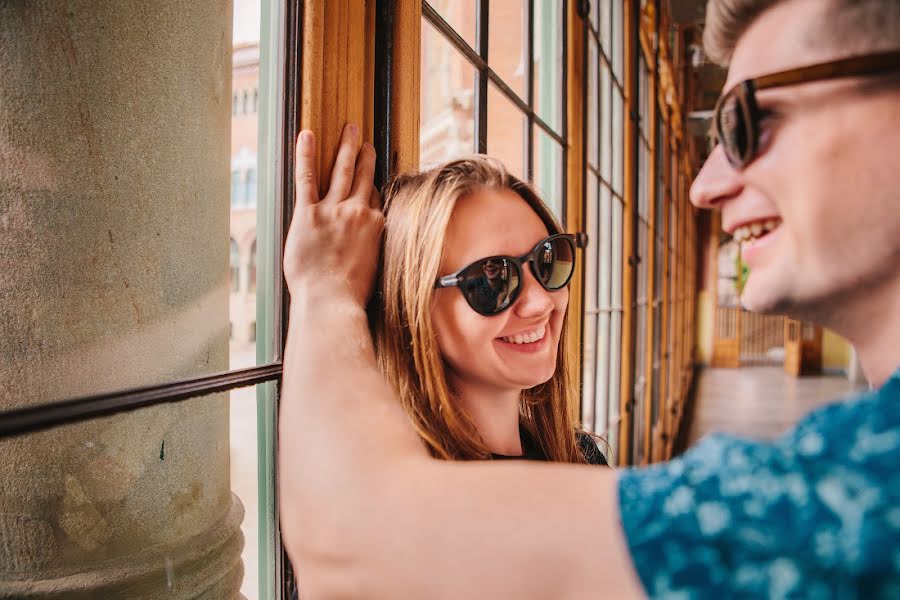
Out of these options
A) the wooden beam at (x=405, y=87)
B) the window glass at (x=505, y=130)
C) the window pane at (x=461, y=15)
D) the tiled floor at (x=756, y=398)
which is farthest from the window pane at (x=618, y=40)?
the tiled floor at (x=756, y=398)

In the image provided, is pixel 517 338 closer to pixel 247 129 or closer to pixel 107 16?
pixel 247 129

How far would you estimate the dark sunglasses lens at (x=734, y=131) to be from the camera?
0.62m

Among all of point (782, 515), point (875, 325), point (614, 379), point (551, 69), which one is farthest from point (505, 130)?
point (614, 379)

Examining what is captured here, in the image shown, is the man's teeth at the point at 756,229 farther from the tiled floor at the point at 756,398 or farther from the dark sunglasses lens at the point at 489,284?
the tiled floor at the point at 756,398

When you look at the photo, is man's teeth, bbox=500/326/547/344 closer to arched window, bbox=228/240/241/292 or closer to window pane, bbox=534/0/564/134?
arched window, bbox=228/240/241/292

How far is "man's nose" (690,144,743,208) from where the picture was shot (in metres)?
0.69

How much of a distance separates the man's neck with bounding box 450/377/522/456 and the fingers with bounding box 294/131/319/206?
1.25 feet

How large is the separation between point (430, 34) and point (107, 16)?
2.34 feet

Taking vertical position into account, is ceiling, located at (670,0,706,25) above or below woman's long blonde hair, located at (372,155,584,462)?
above

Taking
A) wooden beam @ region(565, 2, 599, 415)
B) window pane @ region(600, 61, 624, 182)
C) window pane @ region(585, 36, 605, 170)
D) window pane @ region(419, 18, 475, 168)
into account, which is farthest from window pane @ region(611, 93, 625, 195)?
window pane @ region(419, 18, 475, 168)

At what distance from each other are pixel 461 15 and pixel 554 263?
28.4 inches

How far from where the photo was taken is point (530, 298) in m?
0.93

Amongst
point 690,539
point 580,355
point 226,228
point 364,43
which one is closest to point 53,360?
point 226,228

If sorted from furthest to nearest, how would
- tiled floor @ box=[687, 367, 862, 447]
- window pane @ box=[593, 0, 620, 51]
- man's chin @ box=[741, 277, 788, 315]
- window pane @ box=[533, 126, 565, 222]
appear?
tiled floor @ box=[687, 367, 862, 447]
window pane @ box=[593, 0, 620, 51]
window pane @ box=[533, 126, 565, 222]
man's chin @ box=[741, 277, 788, 315]
